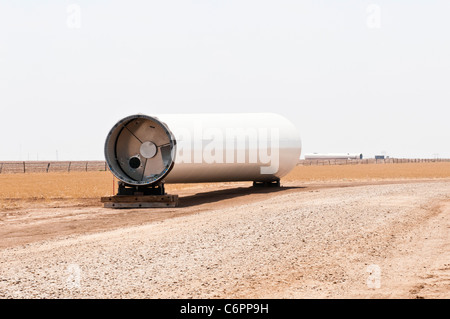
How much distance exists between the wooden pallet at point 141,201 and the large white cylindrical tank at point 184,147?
561 millimetres

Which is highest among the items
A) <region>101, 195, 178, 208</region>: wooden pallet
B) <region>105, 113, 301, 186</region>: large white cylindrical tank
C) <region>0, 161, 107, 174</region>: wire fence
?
<region>105, 113, 301, 186</region>: large white cylindrical tank

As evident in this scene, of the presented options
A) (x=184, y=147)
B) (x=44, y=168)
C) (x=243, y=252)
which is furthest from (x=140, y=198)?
(x=44, y=168)

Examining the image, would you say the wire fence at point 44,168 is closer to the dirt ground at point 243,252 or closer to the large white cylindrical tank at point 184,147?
the large white cylindrical tank at point 184,147

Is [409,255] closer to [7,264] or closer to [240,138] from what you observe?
[7,264]

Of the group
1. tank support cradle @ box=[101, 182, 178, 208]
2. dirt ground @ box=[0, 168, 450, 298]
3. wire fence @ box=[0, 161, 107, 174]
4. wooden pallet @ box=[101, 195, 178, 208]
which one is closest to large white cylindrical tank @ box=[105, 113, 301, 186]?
tank support cradle @ box=[101, 182, 178, 208]

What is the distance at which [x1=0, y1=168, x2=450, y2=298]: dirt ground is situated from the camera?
A: 8.85 meters

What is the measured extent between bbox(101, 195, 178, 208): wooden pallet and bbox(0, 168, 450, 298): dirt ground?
80.4 inches

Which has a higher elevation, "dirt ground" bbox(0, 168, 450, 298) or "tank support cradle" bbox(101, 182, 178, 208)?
"dirt ground" bbox(0, 168, 450, 298)

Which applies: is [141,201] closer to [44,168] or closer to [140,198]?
[140,198]

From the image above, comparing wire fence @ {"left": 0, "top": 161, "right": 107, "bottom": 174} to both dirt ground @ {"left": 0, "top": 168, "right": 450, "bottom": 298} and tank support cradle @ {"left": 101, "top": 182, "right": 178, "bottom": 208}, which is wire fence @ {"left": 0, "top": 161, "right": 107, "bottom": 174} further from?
dirt ground @ {"left": 0, "top": 168, "right": 450, "bottom": 298}

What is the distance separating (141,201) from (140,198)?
0.38 feet

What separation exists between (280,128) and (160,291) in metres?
18.4

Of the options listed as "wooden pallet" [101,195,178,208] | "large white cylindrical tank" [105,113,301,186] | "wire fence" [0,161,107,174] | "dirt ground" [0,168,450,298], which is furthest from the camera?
"wire fence" [0,161,107,174]

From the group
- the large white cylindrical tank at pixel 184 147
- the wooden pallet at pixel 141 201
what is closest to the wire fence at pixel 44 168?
the large white cylindrical tank at pixel 184 147
